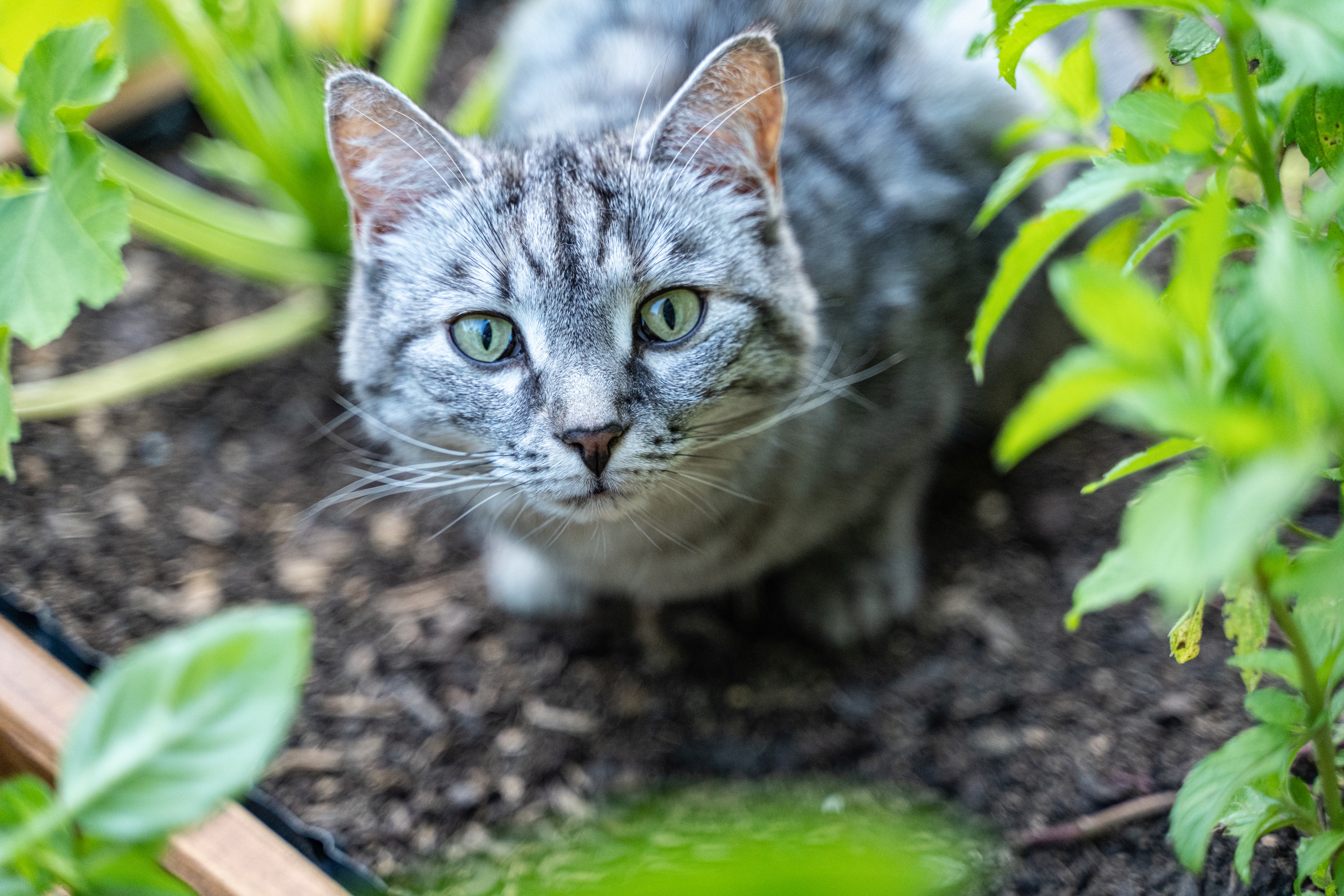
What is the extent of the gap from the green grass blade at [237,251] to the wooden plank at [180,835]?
862mm

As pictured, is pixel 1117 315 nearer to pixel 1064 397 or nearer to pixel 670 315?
pixel 1064 397

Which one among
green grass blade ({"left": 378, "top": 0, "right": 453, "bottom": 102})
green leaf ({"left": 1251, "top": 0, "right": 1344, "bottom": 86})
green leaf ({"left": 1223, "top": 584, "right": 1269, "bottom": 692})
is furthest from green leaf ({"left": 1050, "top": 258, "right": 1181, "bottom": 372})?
green grass blade ({"left": 378, "top": 0, "right": 453, "bottom": 102})

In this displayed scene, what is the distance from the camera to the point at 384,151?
142cm

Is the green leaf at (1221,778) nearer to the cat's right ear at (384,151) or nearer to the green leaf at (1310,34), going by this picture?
the green leaf at (1310,34)

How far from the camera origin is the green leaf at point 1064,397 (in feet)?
1.87

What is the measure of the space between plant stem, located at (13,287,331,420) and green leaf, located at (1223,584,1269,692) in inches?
72.5

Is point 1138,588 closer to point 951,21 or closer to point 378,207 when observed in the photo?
point 378,207

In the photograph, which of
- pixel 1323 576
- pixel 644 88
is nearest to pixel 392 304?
pixel 644 88

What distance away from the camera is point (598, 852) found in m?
1.29

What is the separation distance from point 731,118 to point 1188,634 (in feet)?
2.85

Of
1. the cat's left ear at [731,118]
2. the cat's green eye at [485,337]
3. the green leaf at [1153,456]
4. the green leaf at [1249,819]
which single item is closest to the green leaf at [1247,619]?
the green leaf at [1249,819]

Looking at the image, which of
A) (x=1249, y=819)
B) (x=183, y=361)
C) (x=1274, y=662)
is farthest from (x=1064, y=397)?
(x=183, y=361)

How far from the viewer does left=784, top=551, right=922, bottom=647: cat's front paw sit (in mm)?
1855

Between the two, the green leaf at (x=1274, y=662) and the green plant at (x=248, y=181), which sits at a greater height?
the green plant at (x=248, y=181)
